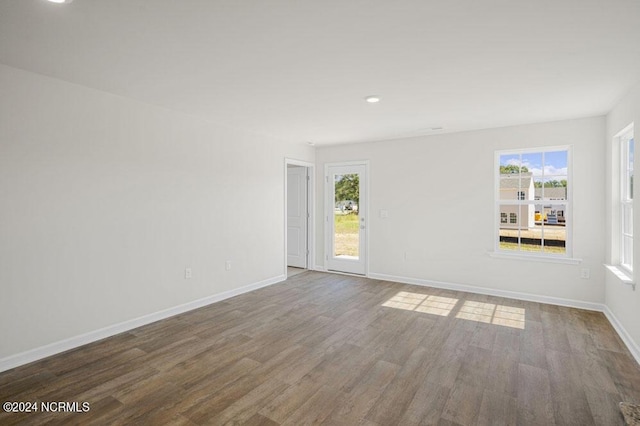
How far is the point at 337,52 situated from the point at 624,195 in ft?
12.1

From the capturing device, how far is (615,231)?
3904mm

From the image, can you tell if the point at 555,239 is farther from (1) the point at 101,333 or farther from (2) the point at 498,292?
(1) the point at 101,333

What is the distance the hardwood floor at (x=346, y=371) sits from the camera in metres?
2.21

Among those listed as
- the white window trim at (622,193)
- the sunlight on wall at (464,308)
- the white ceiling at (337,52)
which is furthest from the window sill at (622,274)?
the white ceiling at (337,52)

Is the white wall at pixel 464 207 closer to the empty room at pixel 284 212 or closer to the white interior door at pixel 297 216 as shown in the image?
the empty room at pixel 284 212

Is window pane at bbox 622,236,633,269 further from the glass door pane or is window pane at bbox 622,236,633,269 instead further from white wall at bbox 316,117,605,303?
the glass door pane

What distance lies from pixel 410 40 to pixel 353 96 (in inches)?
48.5

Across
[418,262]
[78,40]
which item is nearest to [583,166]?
[418,262]

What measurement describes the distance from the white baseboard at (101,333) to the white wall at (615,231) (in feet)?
15.1

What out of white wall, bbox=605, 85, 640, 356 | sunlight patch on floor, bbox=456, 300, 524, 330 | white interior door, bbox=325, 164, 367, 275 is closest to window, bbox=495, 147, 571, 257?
white wall, bbox=605, 85, 640, 356

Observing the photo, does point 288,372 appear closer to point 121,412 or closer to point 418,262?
point 121,412

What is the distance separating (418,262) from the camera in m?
5.59

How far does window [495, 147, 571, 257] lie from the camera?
4551 millimetres

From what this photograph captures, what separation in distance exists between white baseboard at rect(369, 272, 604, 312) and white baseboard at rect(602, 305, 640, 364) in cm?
22
